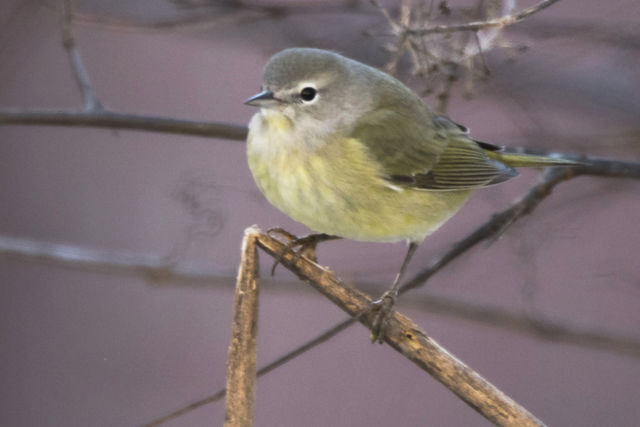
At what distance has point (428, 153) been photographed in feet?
9.45

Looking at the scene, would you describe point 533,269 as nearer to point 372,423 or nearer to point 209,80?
point 372,423

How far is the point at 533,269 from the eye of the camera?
2725 mm

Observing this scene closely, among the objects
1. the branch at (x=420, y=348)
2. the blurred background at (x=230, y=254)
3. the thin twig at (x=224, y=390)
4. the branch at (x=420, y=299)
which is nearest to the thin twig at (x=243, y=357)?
the thin twig at (x=224, y=390)

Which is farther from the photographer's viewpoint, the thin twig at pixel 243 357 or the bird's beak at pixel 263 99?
the bird's beak at pixel 263 99

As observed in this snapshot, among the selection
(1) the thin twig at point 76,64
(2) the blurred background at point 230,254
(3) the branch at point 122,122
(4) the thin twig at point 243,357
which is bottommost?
(2) the blurred background at point 230,254

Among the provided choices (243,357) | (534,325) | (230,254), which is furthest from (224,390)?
(230,254)

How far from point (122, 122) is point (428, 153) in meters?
1.01

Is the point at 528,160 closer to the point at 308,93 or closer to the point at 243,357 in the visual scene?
the point at 308,93

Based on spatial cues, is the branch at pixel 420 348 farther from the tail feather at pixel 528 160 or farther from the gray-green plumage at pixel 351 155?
the tail feather at pixel 528 160

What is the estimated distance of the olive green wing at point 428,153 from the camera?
→ 269cm

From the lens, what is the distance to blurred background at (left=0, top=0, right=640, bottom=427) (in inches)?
125

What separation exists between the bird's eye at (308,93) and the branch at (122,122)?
0.79 feet

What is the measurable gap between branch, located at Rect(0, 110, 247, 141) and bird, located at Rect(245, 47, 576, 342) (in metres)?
0.13

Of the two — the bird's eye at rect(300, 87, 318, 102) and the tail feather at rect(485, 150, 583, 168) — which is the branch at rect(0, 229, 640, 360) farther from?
the bird's eye at rect(300, 87, 318, 102)
